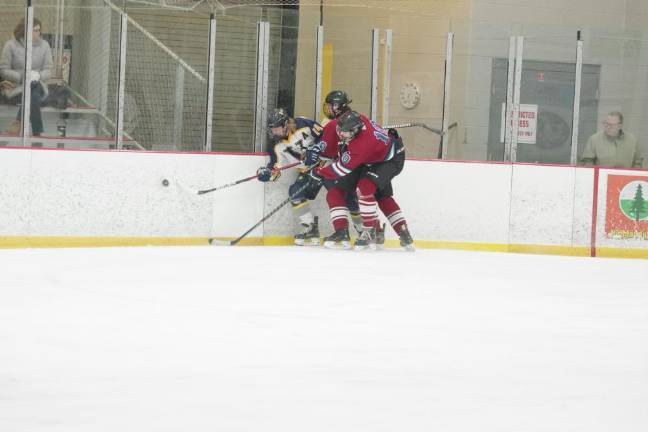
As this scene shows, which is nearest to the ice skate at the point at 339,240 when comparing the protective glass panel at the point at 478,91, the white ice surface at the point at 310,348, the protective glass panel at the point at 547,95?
the protective glass panel at the point at 478,91

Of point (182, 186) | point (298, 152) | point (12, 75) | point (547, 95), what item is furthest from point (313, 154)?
point (12, 75)

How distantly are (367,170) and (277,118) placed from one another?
786mm

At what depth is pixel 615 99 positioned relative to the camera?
934cm

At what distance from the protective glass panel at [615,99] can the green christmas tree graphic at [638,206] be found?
0.85 ft

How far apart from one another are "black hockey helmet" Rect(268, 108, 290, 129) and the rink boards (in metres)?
0.28

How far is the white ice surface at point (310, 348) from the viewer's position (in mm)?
3137

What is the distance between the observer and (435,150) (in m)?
9.27

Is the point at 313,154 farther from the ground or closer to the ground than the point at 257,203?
farther from the ground

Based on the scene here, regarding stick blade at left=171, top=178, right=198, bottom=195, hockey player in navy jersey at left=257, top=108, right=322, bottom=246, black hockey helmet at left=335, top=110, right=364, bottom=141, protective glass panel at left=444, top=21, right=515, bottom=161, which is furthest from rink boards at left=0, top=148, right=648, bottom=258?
black hockey helmet at left=335, top=110, right=364, bottom=141

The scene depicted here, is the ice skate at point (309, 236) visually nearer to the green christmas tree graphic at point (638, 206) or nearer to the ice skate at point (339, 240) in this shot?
the ice skate at point (339, 240)

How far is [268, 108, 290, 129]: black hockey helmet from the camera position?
867cm

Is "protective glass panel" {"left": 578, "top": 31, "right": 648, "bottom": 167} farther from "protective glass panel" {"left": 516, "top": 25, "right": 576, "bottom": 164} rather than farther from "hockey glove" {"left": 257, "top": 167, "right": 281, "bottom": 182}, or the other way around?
"hockey glove" {"left": 257, "top": 167, "right": 281, "bottom": 182}


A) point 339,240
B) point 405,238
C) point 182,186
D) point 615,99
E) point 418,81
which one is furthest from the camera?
point 615,99

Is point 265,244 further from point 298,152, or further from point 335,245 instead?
point 298,152
